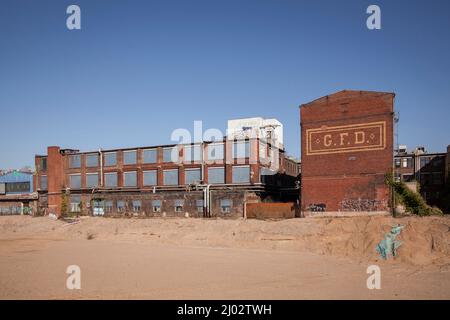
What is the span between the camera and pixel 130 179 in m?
53.2

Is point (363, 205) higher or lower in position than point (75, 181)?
lower

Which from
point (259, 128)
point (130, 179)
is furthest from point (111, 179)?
point (259, 128)

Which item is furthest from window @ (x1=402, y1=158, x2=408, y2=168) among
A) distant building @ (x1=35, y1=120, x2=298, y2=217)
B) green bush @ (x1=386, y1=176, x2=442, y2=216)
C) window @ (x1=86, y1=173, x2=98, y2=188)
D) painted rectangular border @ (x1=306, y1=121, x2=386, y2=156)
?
window @ (x1=86, y1=173, x2=98, y2=188)

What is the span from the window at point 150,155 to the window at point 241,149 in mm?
11907

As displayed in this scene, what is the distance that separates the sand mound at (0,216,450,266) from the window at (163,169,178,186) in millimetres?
10284

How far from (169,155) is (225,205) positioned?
36.6 feet

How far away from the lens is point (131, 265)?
21.6m

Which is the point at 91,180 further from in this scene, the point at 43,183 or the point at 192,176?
the point at 192,176

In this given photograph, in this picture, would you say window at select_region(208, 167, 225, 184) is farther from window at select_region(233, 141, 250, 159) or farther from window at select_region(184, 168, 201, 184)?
window at select_region(233, 141, 250, 159)

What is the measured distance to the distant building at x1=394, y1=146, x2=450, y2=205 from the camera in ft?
191

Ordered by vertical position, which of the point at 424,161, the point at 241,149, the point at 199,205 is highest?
the point at 241,149
